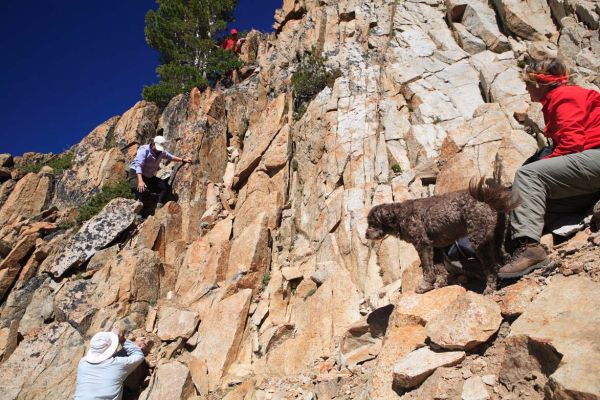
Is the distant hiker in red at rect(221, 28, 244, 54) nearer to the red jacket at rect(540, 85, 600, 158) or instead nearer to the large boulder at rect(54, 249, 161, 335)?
the large boulder at rect(54, 249, 161, 335)

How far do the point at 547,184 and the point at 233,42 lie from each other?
25451 millimetres

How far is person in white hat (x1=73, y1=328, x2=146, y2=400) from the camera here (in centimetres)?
761

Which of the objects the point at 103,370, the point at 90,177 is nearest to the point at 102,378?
the point at 103,370

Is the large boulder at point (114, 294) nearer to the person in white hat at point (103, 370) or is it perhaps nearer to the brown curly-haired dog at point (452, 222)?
the person in white hat at point (103, 370)

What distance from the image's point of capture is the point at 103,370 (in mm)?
7816

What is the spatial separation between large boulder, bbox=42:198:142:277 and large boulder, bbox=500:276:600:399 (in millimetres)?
13768

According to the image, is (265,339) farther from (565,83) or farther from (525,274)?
(565,83)

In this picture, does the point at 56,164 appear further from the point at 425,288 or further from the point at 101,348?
the point at 425,288

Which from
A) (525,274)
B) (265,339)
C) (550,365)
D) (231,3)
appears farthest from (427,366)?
(231,3)

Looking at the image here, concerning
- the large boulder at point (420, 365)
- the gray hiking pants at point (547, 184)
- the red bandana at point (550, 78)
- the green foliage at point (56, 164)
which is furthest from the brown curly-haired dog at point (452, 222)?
the green foliage at point (56, 164)

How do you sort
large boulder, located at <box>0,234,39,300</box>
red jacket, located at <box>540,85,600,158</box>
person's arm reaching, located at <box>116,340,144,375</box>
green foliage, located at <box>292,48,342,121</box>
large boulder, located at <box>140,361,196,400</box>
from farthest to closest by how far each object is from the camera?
green foliage, located at <box>292,48,342,121</box>, large boulder, located at <box>0,234,39,300</box>, large boulder, located at <box>140,361,196,400</box>, person's arm reaching, located at <box>116,340,144,375</box>, red jacket, located at <box>540,85,600,158</box>

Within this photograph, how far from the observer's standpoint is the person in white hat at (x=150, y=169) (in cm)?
1442

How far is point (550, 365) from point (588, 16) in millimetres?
13129

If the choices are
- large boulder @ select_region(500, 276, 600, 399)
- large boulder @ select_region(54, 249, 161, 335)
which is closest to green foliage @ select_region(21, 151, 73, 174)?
large boulder @ select_region(54, 249, 161, 335)
